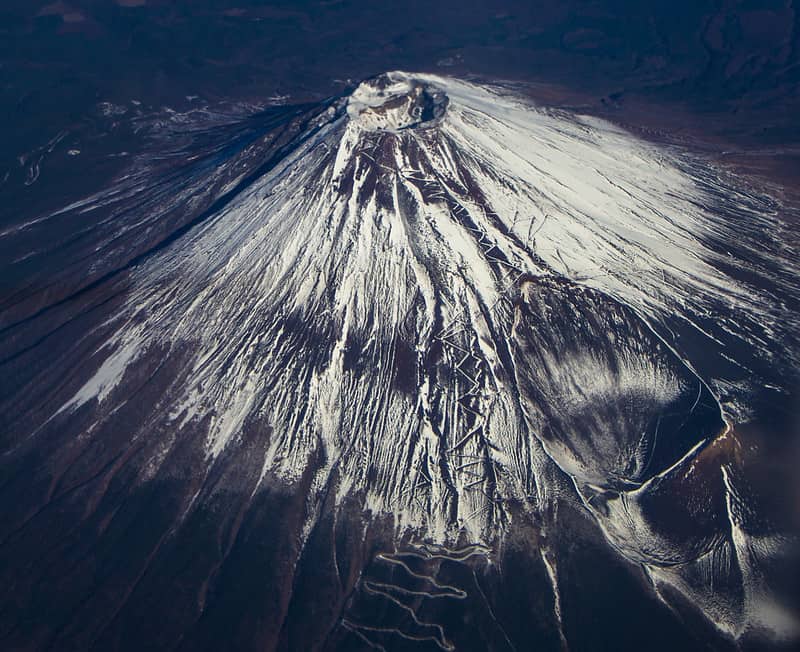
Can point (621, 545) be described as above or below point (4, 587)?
above

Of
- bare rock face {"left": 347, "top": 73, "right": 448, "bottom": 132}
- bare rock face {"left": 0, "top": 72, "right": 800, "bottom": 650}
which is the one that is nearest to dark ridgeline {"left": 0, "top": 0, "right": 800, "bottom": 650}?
bare rock face {"left": 0, "top": 72, "right": 800, "bottom": 650}

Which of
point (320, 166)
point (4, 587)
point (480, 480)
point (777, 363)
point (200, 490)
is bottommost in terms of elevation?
point (4, 587)

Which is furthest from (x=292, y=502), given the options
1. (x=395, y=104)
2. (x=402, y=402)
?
(x=395, y=104)

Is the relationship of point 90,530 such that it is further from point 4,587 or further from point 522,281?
point 522,281

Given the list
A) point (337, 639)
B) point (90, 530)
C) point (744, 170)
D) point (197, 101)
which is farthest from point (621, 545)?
point (197, 101)

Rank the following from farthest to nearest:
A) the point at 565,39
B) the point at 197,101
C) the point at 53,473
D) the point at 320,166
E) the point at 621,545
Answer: the point at 565,39 < the point at 197,101 < the point at 320,166 < the point at 53,473 < the point at 621,545

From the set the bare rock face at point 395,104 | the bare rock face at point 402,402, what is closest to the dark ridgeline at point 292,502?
the bare rock face at point 402,402

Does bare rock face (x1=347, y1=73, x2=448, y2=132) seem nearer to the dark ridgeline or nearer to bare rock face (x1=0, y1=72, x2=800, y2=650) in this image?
bare rock face (x1=0, y1=72, x2=800, y2=650)

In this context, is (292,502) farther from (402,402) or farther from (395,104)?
(395,104)
